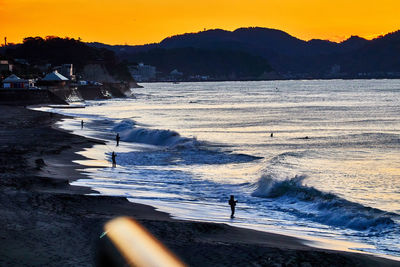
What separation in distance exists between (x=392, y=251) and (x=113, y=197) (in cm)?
987

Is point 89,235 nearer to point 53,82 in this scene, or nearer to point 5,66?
point 53,82

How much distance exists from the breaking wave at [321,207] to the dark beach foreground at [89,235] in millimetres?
4322

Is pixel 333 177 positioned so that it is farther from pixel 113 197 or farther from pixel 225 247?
pixel 225 247

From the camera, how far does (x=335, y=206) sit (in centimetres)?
2198

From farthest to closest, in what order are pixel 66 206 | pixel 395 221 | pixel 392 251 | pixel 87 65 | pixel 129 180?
pixel 87 65 → pixel 129 180 → pixel 395 221 → pixel 66 206 → pixel 392 251

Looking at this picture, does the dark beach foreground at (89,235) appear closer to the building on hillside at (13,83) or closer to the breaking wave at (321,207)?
the breaking wave at (321,207)

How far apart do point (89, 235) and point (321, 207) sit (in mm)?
10562

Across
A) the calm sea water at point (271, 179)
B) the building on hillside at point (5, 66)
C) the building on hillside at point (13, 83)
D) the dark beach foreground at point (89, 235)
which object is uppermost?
the building on hillside at point (5, 66)

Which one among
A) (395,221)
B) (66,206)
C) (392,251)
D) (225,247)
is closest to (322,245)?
(392,251)

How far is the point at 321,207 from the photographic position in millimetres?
22438

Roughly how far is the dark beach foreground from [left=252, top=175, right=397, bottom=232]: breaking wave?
4322 mm

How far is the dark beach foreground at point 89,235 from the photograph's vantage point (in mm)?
13320

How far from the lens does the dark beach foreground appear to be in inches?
524

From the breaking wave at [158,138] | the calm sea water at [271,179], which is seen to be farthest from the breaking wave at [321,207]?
the breaking wave at [158,138]
